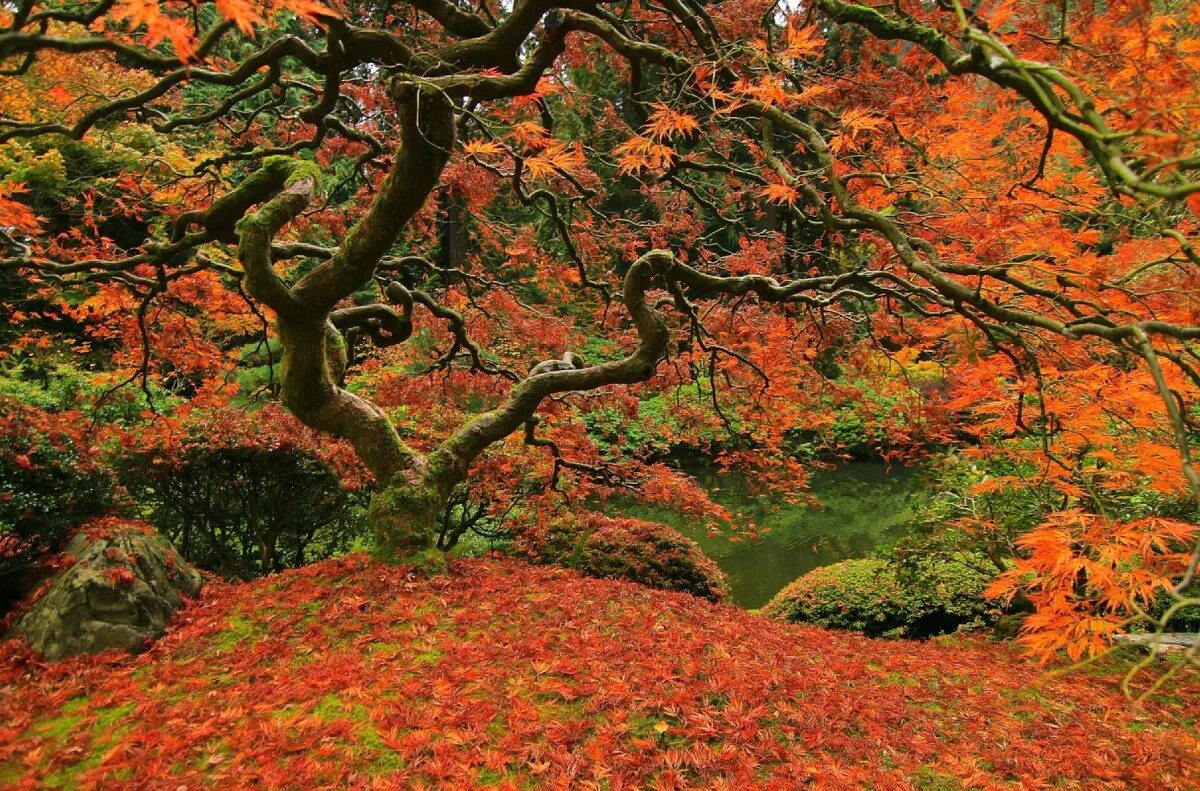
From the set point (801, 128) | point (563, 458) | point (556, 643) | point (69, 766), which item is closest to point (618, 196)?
point (563, 458)

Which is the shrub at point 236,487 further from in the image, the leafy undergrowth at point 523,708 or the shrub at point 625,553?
the shrub at point 625,553

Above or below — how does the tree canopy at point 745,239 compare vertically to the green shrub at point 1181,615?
above

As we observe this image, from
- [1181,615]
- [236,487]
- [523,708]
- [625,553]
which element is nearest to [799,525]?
[1181,615]

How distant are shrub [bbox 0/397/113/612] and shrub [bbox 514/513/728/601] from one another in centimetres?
289

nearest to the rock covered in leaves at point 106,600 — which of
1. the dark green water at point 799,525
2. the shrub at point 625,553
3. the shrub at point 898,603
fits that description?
the shrub at point 625,553

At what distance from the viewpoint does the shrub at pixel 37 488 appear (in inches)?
140

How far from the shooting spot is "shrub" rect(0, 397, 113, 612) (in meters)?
3.55

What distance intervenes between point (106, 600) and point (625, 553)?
10.8ft

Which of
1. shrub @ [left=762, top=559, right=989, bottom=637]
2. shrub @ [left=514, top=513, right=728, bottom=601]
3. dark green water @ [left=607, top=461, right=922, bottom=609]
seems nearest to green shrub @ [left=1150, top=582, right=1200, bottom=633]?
shrub @ [left=762, top=559, right=989, bottom=637]

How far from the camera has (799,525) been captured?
10461mm

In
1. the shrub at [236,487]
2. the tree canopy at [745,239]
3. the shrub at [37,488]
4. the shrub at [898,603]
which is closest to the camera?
the tree canopy at [745,239]

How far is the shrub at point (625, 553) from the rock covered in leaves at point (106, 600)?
255 centimetres

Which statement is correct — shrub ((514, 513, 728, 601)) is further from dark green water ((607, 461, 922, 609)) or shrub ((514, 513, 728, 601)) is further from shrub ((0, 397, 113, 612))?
shrub ((0, 397, 113, 612))

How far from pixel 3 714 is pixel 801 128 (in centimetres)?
444
